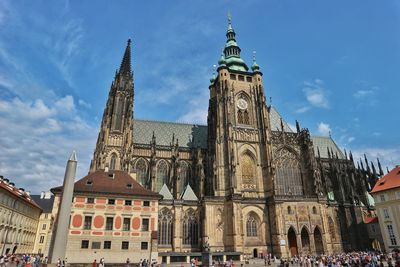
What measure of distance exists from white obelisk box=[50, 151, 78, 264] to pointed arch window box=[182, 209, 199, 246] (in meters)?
24.0

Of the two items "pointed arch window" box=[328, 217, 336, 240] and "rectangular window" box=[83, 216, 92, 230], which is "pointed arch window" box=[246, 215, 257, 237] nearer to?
"pointed arch window" box=[328, 217, 336, 240]

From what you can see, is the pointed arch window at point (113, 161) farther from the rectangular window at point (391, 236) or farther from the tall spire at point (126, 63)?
the rectangular window at point (391, 236)

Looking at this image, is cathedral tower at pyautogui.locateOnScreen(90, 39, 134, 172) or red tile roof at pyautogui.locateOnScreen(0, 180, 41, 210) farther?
cathedral tower at pyautogui.locateOnScreen(90, 39, 134, 172)

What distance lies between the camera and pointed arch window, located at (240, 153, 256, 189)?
1837 inches

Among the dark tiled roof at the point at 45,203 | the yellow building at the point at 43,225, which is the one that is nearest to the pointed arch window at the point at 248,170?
the yellow building at the point at 43,225

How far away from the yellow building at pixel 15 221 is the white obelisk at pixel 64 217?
18.6 meters

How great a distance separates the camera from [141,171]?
48875 mm

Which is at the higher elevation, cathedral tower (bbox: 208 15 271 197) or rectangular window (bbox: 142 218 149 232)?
cathedral tower (bbox: 208 15 271 197)

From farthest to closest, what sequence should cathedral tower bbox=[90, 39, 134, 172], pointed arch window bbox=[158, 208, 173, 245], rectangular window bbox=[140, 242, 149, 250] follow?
cathedral tower bbox=[90, 39, 134, 172] → pointed arch window bbox=[158, 208, 173, 245] → rectangular window bbox=[140, 242, 149, 250]

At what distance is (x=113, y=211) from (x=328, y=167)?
44.1m

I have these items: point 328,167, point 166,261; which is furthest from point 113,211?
point 328,167

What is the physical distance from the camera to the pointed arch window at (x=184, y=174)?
164ft

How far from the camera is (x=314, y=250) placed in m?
40.7

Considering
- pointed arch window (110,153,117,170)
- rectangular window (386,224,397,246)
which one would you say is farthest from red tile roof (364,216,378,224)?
pointed arch window (110,153,117,170)
